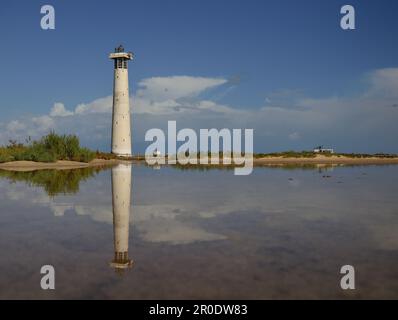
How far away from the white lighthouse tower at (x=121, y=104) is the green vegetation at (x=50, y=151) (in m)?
7.02

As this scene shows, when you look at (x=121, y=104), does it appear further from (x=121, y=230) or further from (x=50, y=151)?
(x=121, y=230)

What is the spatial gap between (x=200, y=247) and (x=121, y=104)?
4541 cm

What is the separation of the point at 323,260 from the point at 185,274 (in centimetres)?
220

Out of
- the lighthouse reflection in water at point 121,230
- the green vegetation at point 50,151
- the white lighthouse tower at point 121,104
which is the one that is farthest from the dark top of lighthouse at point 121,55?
the lighthouse reflection in water at point 121,230

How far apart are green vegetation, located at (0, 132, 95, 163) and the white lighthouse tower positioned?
23.0ft

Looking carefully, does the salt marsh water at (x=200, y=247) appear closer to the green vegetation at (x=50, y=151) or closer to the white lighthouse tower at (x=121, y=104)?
the green vegetation at (x=50, y=151)

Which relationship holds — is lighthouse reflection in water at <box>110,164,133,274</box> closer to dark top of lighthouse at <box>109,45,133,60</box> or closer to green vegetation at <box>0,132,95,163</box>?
green vegetation at <box>0,132,95,163</box>

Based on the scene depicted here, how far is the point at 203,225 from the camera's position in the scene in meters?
9.20

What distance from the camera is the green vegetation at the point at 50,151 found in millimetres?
37219

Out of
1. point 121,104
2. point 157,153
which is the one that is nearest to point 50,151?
point 121,104
